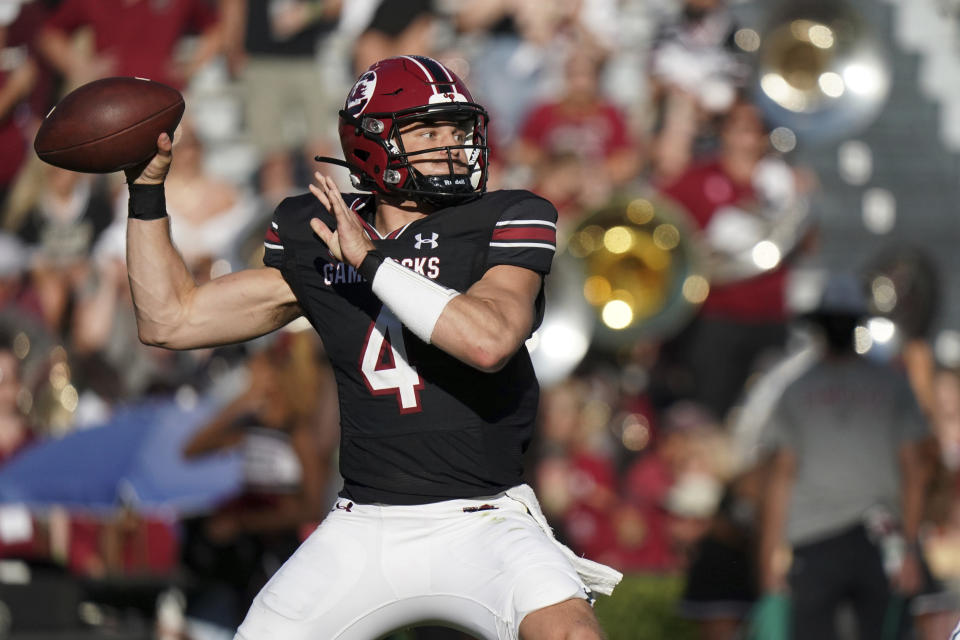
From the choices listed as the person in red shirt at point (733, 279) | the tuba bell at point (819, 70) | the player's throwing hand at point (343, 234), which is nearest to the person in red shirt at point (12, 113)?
the person in red shirt at point (733, 279)

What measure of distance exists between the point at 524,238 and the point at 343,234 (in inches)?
16.7

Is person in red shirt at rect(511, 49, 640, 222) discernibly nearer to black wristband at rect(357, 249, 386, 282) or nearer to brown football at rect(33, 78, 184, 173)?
brown football at rect(33, 78, 184, 173)

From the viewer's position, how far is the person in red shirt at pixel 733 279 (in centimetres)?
1008

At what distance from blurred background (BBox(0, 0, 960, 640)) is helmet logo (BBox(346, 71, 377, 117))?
11.1ft

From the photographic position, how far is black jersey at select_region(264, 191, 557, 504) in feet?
12.4

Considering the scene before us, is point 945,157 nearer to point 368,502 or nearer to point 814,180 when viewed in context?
point 814,180

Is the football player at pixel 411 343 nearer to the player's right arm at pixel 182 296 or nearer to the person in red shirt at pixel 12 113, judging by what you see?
the player's right arm at pixel 182 296

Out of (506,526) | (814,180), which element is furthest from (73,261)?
(506,526)

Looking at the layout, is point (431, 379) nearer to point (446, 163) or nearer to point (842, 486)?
point (446, 163)

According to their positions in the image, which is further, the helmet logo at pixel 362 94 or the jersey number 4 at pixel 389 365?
the helmet logo at pixel 362 94

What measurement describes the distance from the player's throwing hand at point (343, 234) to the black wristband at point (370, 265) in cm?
1

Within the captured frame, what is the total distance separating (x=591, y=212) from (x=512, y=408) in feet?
22.8

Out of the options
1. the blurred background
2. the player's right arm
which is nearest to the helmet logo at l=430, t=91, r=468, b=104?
the player's right arm

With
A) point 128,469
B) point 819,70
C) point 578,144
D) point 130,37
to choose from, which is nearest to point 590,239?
point 578,144
